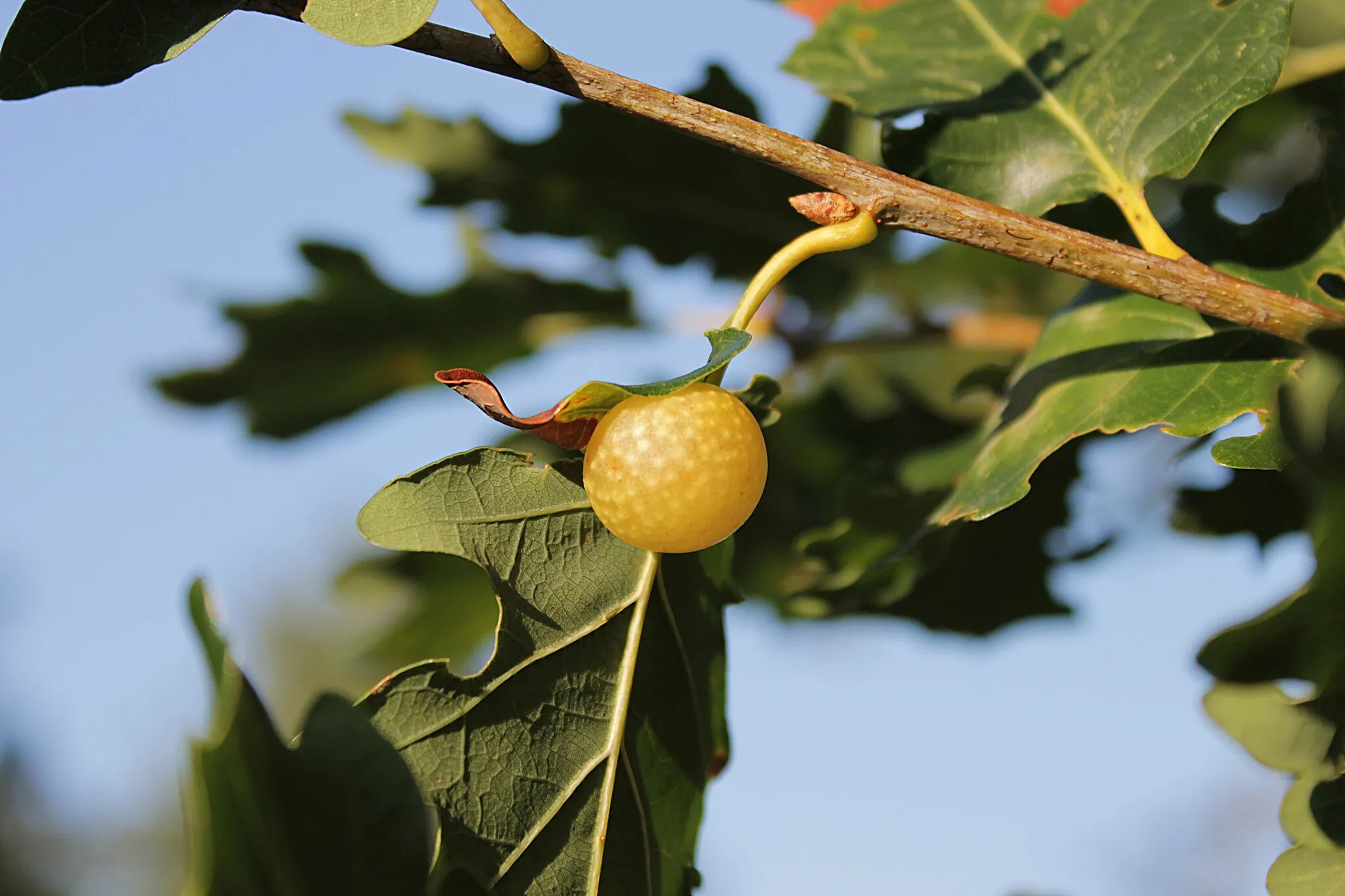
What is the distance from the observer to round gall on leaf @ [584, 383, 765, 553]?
1039 mm

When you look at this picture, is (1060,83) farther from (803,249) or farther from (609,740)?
(609,740)

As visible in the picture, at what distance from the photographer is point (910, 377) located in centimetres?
306

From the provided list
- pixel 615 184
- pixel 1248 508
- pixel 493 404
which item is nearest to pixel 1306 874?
pixel 1248 508

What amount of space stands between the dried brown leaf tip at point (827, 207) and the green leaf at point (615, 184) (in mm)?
1219

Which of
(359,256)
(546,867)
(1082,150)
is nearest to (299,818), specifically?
(546,867)

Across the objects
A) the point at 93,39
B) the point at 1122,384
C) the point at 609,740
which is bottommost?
the point at 609,740

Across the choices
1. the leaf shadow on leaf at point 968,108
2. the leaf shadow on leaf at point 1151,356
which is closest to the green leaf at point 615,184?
the leaf shadow on leaf at point 968,108

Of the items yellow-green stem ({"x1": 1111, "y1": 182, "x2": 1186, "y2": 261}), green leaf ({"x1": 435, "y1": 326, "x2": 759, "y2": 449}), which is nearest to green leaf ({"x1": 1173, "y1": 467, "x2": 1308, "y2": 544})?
yellow-green stem ({"x1": 1111, "y1": 182, "x2": 1186, "y2": 261})

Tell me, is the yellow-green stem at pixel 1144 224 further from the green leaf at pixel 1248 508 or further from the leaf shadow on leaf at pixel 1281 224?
the green leaf at pixel 1248 508

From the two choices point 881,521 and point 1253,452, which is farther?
point 881,521

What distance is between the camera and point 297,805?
2.75ft

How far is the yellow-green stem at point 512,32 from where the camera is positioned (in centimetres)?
98

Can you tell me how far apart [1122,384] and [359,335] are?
70.9 inches

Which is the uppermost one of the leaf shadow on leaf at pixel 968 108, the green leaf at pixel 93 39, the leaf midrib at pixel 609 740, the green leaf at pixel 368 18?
the leaf shadow on leaf at pixel 968 108
